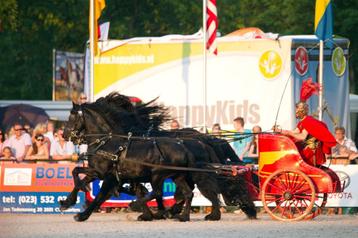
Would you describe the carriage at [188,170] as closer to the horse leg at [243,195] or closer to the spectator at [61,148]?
the horse leg at [243,195]

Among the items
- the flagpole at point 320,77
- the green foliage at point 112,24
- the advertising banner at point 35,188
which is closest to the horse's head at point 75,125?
A: the advertising banner at point 35,188

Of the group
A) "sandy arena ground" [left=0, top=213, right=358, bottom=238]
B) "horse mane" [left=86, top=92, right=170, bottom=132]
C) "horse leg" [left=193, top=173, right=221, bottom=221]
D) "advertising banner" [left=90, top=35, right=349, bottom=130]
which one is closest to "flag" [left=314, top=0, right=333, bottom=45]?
"advertising banner" [left=90, top=35, right=349, bottom=130]

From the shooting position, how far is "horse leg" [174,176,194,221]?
21219mm

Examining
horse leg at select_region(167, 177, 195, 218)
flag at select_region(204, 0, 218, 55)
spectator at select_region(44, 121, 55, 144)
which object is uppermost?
flag at select_region(204, 0, 218, 55)

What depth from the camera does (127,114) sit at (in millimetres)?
22156

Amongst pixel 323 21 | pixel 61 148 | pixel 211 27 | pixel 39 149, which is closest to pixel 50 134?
pixel 61 148

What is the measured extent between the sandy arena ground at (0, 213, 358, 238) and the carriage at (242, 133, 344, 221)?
0.35 meters

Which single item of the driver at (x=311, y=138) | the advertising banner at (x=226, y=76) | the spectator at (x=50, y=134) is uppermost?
the advertising banner at (x=226, y=76)

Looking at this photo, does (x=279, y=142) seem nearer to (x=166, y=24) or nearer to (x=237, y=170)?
(x=237, y=170)

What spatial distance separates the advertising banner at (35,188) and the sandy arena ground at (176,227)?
5.87ft

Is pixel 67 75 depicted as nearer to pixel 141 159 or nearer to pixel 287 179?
pixel 141 159

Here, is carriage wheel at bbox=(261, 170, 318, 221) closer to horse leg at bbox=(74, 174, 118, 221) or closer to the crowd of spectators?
horse leg at bbox=(74, 174, 118, 221)

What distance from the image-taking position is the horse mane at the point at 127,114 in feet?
71.9

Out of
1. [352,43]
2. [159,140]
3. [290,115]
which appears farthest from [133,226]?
[352,43]
